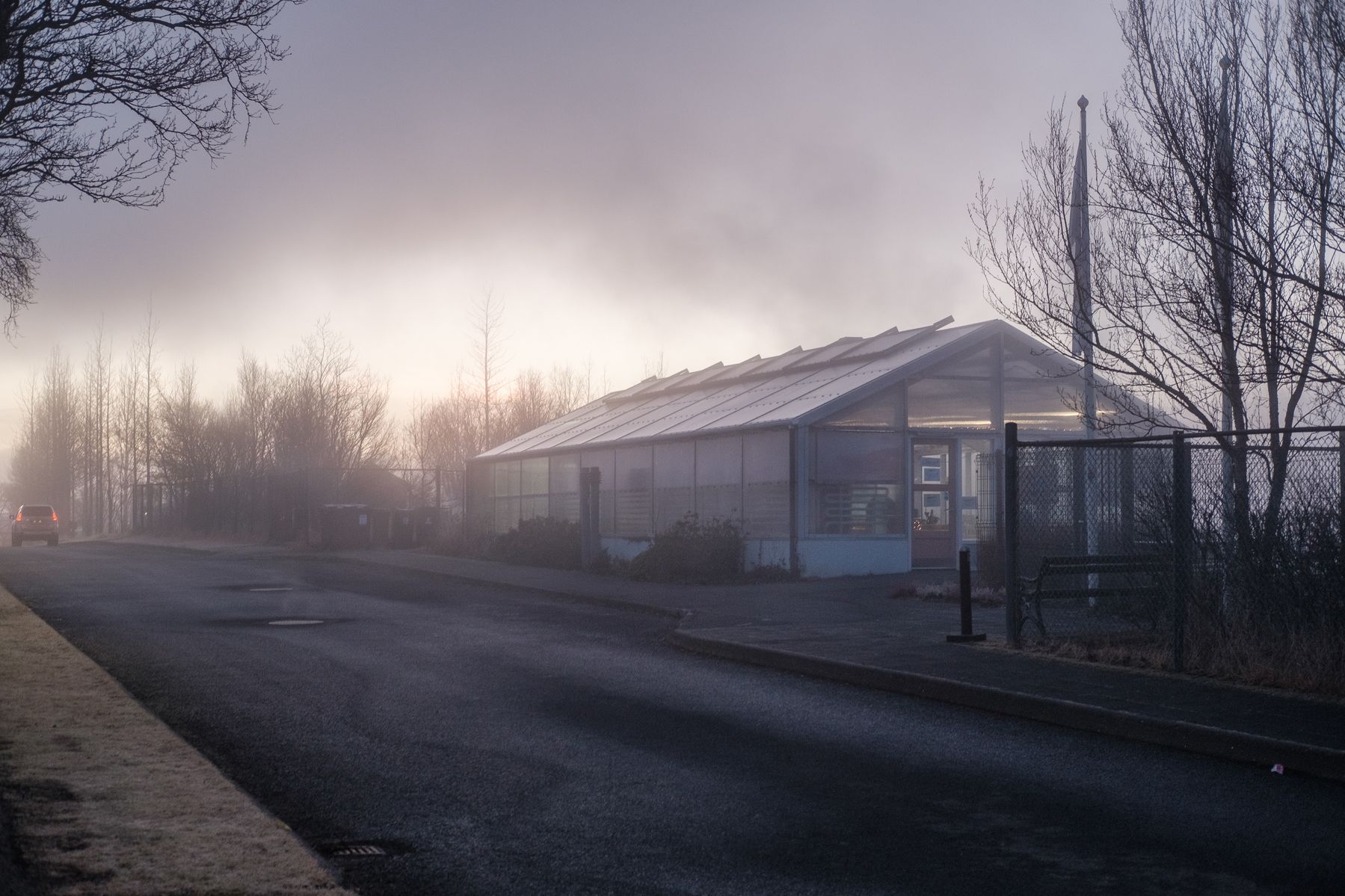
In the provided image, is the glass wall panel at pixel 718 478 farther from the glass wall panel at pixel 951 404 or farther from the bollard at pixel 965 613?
the bollard at pixel 965 613

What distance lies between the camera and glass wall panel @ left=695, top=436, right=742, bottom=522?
2511cm

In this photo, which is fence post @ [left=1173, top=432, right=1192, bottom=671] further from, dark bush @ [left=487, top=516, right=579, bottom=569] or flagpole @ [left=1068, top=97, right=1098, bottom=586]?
dark bush @ [left=487, top=516, right=579, bottom=569]

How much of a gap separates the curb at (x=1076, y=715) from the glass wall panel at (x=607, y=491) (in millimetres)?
17932

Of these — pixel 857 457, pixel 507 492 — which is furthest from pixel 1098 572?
pixel 507 492

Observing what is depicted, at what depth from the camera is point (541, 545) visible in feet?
95.0

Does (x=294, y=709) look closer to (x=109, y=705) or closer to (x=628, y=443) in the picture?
(x=109, y=705)

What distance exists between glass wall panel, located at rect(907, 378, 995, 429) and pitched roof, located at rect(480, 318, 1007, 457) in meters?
0.64

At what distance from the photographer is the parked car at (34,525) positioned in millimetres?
54000

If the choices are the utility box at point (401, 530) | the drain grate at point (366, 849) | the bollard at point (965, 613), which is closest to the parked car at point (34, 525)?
the utility box at point (401, 530)

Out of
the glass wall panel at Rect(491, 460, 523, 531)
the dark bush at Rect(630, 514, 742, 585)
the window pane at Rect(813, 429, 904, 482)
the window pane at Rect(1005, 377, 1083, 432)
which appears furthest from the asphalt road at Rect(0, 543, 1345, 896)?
the glass wall panel at Rect(491, 460, 523, 531)

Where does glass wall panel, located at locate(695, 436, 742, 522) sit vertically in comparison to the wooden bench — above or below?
above

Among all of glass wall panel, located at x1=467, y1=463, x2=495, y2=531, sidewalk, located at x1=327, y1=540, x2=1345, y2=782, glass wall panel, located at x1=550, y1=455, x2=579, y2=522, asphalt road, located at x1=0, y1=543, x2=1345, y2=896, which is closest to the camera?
asphalt road, located at x1=0, y1=543, x2=1345, y2=896

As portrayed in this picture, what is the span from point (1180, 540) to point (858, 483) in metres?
13.3

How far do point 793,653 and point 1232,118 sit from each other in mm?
6645
